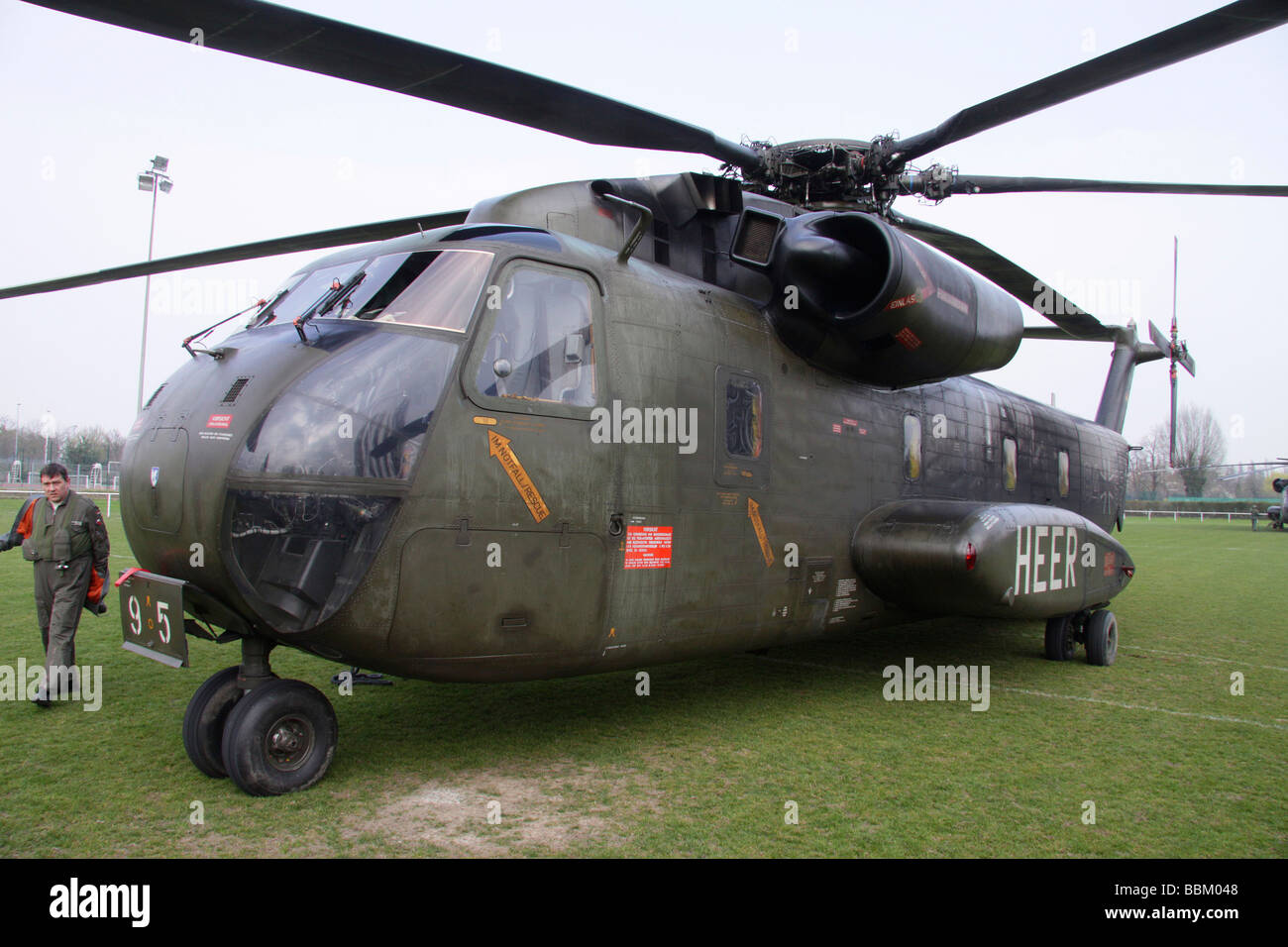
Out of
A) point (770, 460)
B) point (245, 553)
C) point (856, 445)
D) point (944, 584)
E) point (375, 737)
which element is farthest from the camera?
point (856, 445)

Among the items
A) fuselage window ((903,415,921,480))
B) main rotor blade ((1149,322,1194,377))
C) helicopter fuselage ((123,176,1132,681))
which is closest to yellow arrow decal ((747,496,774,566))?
helicopter fuselage ((123,176,1132,681))

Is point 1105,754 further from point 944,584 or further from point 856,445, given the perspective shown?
point 856,445

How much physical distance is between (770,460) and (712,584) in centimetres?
108

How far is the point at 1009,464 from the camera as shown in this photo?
362 inches

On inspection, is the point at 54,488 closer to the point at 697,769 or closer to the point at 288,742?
the point at 288,742

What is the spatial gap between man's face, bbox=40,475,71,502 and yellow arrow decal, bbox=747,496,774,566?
4926 mm

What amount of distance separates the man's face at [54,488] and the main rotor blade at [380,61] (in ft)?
12.5

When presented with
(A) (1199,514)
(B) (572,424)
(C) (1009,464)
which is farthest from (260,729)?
(A) (1199,514)

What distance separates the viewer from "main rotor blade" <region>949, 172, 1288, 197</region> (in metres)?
6.15

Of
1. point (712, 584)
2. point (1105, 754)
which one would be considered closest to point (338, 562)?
point (712, 584)

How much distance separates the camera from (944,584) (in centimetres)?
647

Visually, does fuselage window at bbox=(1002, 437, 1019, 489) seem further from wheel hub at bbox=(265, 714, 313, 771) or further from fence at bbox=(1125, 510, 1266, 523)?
fence at bbox=(1125, 510, 1266, 523)

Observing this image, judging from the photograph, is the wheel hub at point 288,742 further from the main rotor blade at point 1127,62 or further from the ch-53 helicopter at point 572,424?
the main rotor blade at point 1127,62

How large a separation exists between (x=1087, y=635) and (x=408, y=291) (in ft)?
24.4
